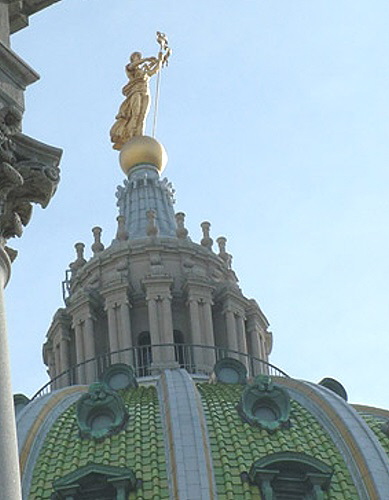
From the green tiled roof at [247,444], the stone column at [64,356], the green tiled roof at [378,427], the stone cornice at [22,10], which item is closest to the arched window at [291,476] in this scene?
the green tiled roof at [247,444]

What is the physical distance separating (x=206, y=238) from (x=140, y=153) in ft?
12.1

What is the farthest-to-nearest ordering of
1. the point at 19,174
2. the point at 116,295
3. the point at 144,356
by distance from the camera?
1. the point at 116,295
2. the point at 144,356
3. the point at 19,174

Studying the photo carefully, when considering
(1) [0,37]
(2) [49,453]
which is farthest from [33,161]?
(2) [49,453]

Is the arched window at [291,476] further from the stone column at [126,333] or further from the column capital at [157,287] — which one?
the column capital at [157,287]

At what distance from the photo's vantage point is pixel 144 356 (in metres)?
61.0

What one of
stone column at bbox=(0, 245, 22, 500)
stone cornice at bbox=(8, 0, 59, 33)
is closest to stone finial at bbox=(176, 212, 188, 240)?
stone cornice at bbox=(8, 0, 59, 33)

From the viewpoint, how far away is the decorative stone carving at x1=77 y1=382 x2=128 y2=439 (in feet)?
176

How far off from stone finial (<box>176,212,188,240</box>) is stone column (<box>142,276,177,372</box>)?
11.9ft

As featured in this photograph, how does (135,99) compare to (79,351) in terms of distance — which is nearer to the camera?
(79,351)

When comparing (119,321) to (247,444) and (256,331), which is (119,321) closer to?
(256,331)

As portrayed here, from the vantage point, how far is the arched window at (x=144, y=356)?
199ft

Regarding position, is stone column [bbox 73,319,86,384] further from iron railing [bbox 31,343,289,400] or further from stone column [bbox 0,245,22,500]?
stone column [bbox 0,245,22,500]

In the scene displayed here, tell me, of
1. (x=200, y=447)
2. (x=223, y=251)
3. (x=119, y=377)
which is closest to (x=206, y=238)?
(x=223, y=251)

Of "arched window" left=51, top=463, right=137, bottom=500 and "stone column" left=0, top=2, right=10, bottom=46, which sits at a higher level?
"arched window" left=51, top=463, right=137, bottom=500
